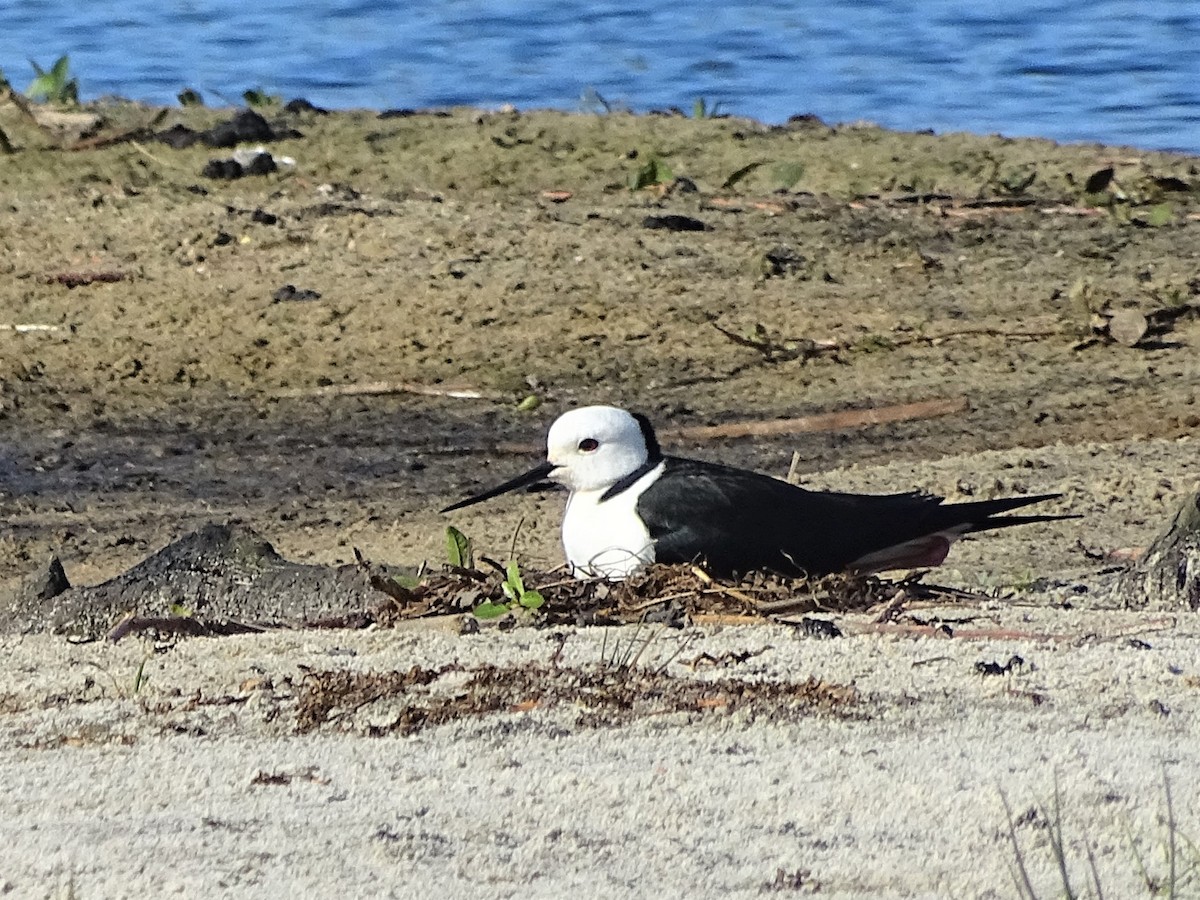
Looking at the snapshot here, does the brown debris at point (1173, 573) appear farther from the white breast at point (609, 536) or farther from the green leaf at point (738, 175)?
the green leaf at point (738, 175)

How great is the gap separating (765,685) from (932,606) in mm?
953

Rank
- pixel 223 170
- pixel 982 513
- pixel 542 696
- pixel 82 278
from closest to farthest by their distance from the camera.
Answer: pixel 542 696 < pixel 982 513 < pixel 82 278 < pixel 223 170

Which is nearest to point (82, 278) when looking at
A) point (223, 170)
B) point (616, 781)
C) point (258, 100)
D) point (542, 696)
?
point (223, 170)

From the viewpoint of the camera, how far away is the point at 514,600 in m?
4.50

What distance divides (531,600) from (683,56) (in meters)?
12.0

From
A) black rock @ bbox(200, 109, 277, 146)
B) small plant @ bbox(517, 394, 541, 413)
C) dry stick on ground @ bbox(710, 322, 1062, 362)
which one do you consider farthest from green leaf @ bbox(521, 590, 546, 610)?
black rock @ bbox(200, 109, 277, 146)

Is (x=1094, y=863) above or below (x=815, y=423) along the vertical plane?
above

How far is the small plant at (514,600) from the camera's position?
4.46 metres

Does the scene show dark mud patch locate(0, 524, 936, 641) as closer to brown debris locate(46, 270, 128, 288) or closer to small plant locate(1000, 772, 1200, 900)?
small plant locate(1000, 772, 1200, 900)

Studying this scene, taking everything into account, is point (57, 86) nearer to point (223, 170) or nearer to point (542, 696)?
point (223, 170)

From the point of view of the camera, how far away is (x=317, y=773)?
3.33 m

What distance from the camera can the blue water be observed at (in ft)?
46.5

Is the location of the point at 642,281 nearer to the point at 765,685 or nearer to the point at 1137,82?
the point at 765,685

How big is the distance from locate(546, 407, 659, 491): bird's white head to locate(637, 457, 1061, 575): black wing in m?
0.15
